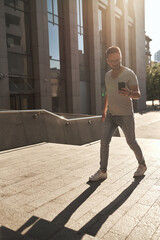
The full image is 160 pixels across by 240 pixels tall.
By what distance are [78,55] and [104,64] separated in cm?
639

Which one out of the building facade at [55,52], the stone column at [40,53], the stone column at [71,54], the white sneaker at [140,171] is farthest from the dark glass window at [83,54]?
the white sneaker at [140,171]

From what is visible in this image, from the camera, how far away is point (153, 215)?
2.75 metres

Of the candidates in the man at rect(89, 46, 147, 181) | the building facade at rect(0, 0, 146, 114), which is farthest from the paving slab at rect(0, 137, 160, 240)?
the building facade at rect(0, 0, 146, 114)

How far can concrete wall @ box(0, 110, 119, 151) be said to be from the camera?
748cm

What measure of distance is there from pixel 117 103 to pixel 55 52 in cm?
1823

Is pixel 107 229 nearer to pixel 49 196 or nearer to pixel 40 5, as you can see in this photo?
pixel 49 196

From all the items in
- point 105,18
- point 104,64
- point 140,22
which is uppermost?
point 140,22

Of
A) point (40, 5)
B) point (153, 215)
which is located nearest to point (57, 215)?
point (153, 215)

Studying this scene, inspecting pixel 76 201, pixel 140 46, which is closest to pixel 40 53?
pixel 76 201

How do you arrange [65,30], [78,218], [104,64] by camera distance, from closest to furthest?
[78,218] → [65,30] → [104,64]

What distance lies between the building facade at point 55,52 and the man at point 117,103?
13241 millimetres

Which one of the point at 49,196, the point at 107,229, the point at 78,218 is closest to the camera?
the point at 107,229

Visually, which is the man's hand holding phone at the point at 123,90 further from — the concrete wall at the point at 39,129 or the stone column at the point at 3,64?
the stone column at the point at 3,64

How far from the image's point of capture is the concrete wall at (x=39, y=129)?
24.6 ft
